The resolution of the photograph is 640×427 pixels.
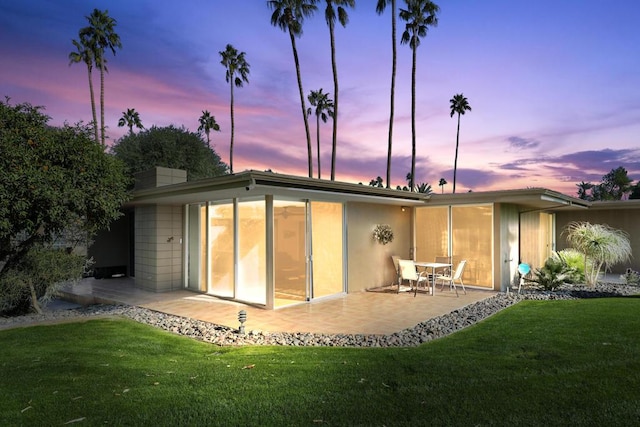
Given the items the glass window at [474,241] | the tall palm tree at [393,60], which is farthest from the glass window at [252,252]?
the tall palm tree at [393,60]

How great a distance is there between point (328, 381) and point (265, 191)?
4327mm

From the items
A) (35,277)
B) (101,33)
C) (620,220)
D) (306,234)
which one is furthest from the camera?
(101,33)

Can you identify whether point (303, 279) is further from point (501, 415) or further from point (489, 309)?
point (501, 415)

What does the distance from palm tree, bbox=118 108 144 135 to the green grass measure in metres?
27.2

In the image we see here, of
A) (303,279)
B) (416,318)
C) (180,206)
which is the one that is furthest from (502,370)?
(180,206)

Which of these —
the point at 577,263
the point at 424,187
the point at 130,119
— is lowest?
the point at 577,263

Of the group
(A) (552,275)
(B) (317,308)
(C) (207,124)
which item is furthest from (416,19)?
(C) (207,124)

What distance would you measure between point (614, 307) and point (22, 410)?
939 centimetres

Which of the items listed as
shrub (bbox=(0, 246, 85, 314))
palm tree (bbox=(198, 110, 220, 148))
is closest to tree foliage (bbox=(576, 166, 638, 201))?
palm tree (bbox=(198, 110, 220, 148))

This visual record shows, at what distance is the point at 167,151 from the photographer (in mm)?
22984

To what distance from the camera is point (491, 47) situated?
1159 cm

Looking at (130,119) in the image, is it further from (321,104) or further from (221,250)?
(221,250)

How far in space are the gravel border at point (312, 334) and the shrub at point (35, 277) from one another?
398 millimetres

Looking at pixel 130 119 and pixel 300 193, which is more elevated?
pixel 130 119
